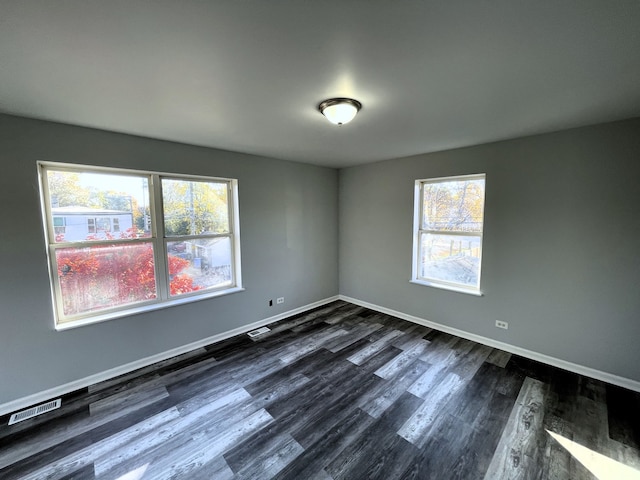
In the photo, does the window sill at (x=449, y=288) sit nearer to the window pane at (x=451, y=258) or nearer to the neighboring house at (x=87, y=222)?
the window pane at (x=451, y=258)

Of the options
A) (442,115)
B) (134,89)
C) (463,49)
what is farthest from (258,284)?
(463,49)

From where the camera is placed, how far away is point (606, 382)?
98.5 inches

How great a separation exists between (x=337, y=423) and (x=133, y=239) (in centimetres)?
272

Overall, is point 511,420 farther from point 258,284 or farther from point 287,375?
point 258,284

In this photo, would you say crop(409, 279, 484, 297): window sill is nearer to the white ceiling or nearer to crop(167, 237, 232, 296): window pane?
the white ceiling

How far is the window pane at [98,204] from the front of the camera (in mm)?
2443

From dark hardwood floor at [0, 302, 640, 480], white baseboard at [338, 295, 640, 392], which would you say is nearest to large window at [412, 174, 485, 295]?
white baseboard at [338, 295, 640, 392]

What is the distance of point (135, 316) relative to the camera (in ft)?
9.12

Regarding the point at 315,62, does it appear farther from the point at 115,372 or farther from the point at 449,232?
the point at 115,372

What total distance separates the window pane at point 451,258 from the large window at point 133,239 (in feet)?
9.07

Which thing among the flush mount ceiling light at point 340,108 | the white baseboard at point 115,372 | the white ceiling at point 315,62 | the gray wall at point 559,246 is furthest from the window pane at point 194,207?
the gray wall at point 559,246

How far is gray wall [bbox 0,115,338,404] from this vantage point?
2.20m

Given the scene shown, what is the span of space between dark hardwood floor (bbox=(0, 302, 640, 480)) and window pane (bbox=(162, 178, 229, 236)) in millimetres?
1556

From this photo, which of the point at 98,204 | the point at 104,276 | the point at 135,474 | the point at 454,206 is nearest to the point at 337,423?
the point at 135,474
